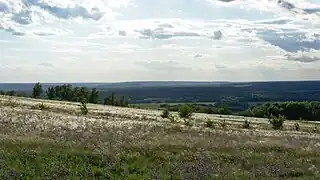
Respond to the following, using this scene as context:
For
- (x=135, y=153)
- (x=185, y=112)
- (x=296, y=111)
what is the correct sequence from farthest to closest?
1. (x=296, y=111)
2. (x=185, y=112)
3. (x=135, y=153)

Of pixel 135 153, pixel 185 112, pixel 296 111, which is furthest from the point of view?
pixel 296 111

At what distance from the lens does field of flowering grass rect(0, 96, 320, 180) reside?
1767 cm

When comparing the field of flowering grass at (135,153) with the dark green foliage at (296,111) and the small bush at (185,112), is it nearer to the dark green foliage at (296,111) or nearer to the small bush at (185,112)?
the small bush at (185,112)

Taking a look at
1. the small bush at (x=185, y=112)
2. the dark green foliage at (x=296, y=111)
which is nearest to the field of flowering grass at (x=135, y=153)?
the small bush at (x=185, y=112)

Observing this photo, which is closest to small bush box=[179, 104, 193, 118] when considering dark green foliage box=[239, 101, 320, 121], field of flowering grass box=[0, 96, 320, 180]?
field of flowering grass box=[0, 96, 320, 180]

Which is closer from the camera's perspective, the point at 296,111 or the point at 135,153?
the point at 135,153

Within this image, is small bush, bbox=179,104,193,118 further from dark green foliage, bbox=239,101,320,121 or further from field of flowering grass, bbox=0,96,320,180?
dark green foliage, bbox=239,101,320,121

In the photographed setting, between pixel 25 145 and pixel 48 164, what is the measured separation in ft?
15.4

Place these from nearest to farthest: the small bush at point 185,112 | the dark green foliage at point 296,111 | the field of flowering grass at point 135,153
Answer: the field of flowering grass at point 135,153
the small bush at point 185,112
the dark green foliage at point 296,111

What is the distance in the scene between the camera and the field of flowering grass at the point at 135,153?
17.7 metres

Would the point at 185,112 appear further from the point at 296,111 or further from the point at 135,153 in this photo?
the point at 296,111

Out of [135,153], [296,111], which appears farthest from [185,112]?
[296,111]

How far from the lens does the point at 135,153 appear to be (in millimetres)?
23047

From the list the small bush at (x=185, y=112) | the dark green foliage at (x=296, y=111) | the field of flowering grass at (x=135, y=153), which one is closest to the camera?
the field of flowering grass at (x=135, y=153)
